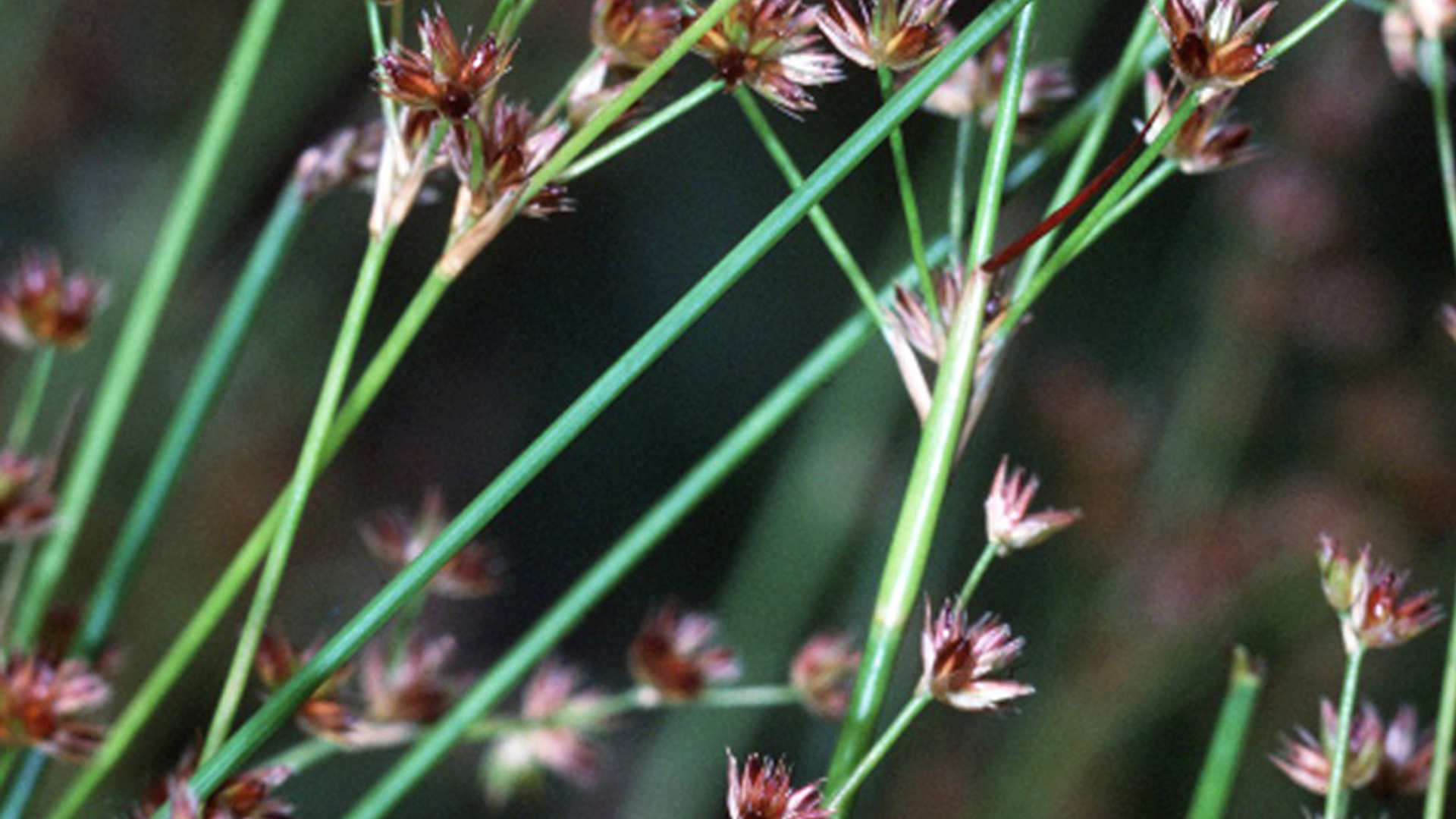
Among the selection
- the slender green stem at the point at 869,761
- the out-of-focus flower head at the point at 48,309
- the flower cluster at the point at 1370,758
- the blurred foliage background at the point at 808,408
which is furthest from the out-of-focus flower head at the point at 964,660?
the blurred foliage background at the point at 808,408

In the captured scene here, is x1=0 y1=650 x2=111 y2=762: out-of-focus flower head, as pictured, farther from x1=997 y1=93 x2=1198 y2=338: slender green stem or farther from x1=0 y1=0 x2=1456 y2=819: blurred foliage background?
x1=0 y1=0 x2=1456 y2=819: blurred foliage background

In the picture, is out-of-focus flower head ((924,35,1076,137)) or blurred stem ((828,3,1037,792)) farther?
out-of-focus flower head ((924,35,1076,137))

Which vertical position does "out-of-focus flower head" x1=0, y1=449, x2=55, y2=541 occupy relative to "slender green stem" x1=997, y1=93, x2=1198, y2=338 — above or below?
above

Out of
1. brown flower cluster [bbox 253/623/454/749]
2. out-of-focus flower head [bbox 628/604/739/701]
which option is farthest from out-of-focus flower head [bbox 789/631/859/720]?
brown flower cluster [bbox 253/623/454/749]

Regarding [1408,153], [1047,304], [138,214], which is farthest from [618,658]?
[1408,153]

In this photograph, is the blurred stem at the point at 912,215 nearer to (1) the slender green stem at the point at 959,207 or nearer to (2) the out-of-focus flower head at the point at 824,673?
(1) the slender green stem at the point at 959,207

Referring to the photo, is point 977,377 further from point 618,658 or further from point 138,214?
point 618,658

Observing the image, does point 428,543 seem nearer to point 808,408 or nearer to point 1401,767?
point 1401,767
